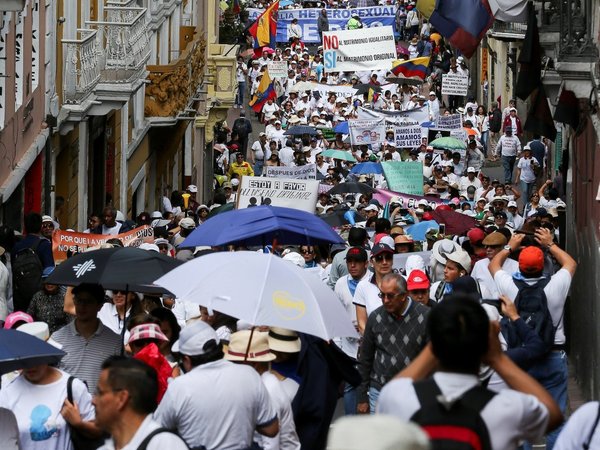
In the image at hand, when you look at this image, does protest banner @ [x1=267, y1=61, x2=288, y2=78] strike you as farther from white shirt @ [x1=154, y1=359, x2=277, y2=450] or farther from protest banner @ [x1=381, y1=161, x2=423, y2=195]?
white shirt @ [x1=154, y1=359, x2=277, y2=450]

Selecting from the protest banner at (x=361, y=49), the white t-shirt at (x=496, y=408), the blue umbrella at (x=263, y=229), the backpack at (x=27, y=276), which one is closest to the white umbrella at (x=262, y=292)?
the white t-shirt at (x=496, y=408)

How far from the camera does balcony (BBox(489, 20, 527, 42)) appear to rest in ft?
99.7

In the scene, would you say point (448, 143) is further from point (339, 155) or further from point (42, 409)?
point (42, 409)

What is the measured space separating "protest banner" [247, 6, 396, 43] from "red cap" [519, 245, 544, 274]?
50.2m

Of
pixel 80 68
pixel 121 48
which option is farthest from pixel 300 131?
pixel 80 68

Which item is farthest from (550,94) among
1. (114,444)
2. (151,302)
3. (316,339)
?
(114,444)

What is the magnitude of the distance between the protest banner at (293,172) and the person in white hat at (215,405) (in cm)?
2188

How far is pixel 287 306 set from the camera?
9.92 m

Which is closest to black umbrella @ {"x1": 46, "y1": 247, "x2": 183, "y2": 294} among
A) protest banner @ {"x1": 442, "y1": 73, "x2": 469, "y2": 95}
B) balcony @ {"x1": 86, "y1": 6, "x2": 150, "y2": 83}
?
balcony @ {"x1": 86, "y1": 6, "x2": 150, "y2": 83}

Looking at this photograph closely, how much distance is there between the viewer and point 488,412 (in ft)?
21.3

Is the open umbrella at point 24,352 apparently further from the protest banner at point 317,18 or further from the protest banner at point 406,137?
the protest banner at point 317,18

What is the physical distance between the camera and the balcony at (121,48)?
28406 mm

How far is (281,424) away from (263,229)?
461cm

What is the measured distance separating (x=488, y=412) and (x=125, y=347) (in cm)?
446
